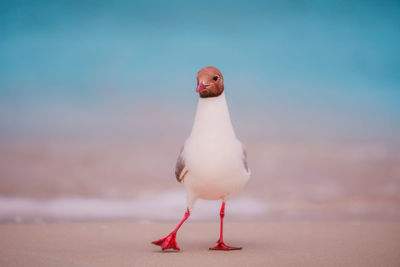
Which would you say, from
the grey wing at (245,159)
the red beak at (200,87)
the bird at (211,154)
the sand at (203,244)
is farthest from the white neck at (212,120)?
the sand at (203,244)

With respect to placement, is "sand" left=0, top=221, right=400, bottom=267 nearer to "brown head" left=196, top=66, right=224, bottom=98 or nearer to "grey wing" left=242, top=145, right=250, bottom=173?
"grey wing" left=242, top=145, right=250, bottom=173

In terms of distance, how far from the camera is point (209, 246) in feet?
18.9

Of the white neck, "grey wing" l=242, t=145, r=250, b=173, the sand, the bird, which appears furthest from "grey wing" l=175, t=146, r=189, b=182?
the sand

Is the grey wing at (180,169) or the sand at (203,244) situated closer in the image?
the sand at (203,244)

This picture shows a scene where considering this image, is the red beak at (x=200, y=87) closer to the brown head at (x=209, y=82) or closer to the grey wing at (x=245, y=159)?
the brown head at (x=209, y=82)

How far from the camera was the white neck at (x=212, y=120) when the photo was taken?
5375 mm

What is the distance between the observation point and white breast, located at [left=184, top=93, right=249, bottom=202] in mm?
5270

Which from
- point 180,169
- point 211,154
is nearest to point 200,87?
point 211,154

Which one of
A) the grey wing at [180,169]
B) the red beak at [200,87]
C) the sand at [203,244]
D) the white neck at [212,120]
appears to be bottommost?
the sand at [203,244]

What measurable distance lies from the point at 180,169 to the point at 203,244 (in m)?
1.08

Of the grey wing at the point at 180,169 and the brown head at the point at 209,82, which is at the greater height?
the brown head at the point at 209,82

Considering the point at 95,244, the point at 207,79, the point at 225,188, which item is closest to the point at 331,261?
the point at 225,188

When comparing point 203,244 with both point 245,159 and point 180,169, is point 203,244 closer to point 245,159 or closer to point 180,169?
point 180,169

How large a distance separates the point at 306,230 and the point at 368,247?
5.35 ft
